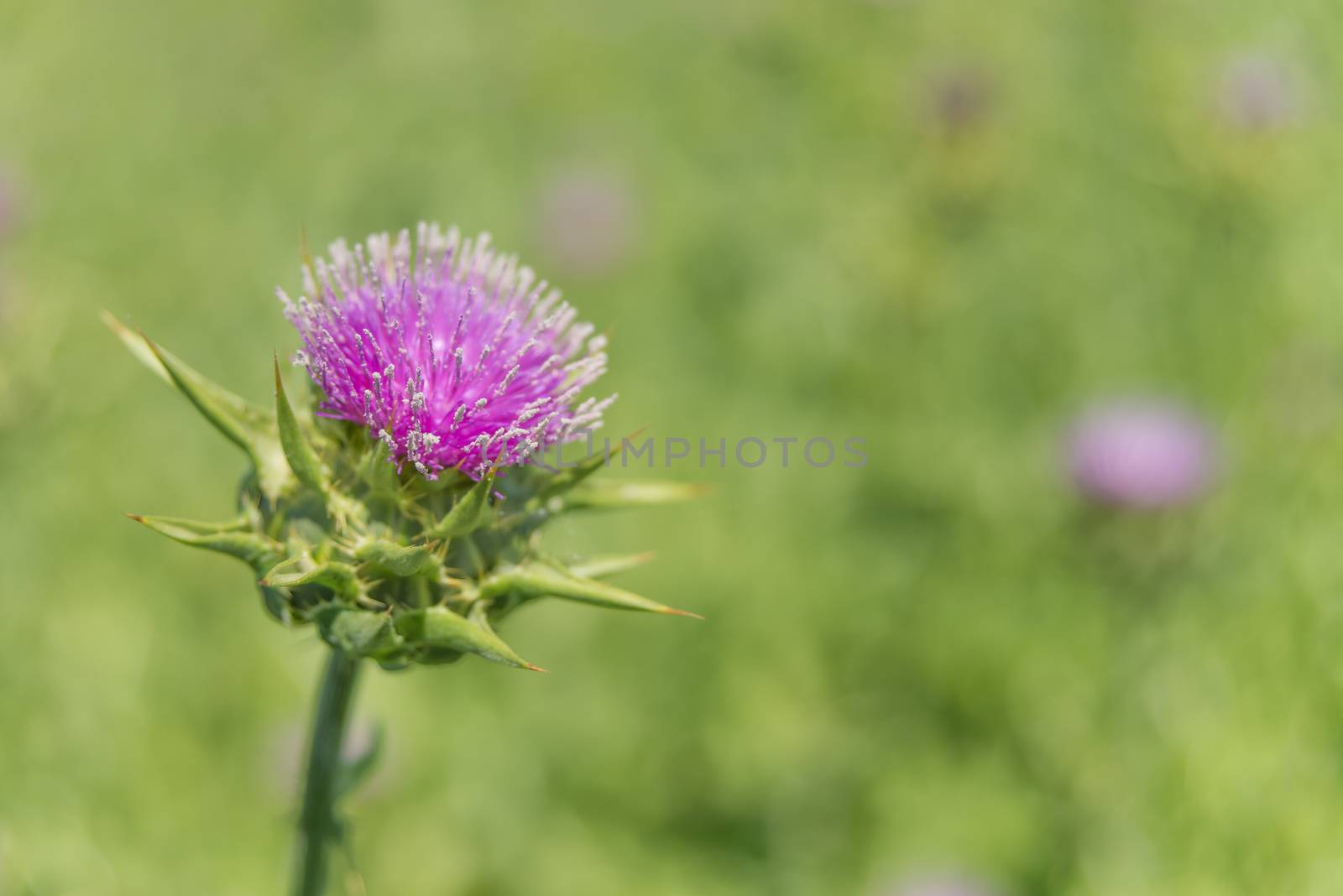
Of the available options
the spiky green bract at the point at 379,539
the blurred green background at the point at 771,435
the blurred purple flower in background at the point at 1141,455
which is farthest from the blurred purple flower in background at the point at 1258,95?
the spiky green bract at the point at 379,539

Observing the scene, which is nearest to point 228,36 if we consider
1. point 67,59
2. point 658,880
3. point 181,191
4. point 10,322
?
point 67,59

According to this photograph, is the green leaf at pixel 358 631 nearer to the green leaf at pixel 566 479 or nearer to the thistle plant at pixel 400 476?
the thistle plant at pixel 400 476

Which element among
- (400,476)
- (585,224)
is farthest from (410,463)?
(585,224)

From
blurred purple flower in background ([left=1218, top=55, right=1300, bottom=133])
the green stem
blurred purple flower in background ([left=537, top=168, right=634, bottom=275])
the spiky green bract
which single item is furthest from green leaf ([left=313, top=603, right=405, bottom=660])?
blurred purple flower in background ([left=1218, top=55, right=1300, bottom=133])

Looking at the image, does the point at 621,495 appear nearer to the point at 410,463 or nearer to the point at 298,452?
the point at 410,463


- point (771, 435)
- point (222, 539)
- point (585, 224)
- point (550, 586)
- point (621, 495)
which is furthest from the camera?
point (585, 224)

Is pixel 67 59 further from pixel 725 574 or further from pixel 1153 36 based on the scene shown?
pixel 1153 36

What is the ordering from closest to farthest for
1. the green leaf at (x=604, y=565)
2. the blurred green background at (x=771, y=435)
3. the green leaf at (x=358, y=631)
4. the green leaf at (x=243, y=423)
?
1. the green leaf at (x=358, y=631)
2. the green leaf at (x=243, y=423)
3. the green leaf at (x=604, y=565)
4. the blurred green background at (x=771, y=435)
